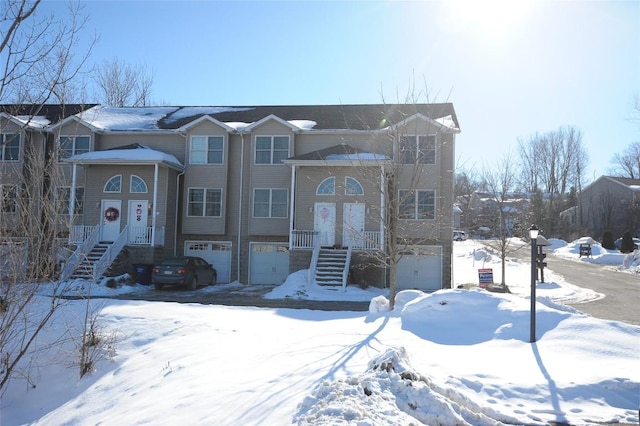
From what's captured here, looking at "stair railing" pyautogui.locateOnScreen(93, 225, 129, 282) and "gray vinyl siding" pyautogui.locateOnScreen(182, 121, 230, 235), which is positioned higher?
"gray vinyl siding" pyautogui.locateOnScreen(182, 121, 230, 235)

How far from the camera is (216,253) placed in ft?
77.6

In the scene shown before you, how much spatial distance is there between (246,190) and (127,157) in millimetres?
5726

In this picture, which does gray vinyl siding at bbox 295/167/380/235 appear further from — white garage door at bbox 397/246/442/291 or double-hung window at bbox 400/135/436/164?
double-hung window at bbox 400/135/436/164

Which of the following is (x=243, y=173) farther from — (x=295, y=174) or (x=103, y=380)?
(x=103, y=380)

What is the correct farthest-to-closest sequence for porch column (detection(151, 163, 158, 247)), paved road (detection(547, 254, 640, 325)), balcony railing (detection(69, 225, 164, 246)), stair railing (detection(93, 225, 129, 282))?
balcony railing (detection(69, 225, 164, 246)), porch column (detection(151, 163, 158, 247)), stair railing (detection(93, 225, 129, 282)), paved road (detection(547, 254, 640, 325))

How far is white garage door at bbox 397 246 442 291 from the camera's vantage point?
21.4 m

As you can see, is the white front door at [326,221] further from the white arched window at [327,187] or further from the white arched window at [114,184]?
the white arched window at [114,184]

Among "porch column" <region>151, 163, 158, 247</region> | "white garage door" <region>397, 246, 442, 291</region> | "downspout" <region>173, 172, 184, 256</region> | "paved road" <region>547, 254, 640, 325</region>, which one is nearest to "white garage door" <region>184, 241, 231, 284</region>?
"downspout" <region>173, 172, 184, 256</region>

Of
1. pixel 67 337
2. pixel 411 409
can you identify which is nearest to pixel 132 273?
pixel 67 337

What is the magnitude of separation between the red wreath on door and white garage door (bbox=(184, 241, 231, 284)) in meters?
3.55

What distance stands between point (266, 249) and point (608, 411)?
743 inches

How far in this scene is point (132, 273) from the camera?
68.5ft

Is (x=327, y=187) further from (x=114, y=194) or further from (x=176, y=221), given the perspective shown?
(x=114, y=194)

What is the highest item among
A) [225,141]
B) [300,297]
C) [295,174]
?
[225,141]
